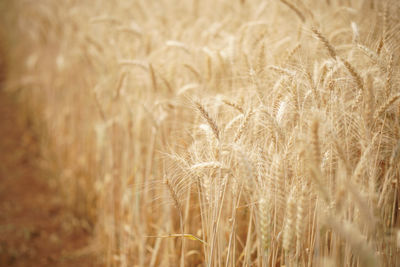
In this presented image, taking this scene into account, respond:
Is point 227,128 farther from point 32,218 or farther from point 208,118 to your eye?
point 32,218

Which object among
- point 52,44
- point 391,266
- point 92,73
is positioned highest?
point 52,44

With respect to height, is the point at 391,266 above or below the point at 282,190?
below

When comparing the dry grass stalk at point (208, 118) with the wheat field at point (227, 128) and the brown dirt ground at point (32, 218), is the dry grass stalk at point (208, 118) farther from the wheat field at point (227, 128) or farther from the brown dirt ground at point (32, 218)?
the brown dirt ground at point (32, 218)

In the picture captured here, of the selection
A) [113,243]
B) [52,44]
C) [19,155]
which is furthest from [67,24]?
[113,243]

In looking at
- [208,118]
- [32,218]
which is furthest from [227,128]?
[32,218]

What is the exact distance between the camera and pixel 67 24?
307cm

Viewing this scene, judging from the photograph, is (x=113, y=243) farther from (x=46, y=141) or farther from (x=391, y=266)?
(x=46, y=141)

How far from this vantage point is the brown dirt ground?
214 cm

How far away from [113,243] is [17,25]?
16.5 feet

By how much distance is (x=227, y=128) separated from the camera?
1.10m

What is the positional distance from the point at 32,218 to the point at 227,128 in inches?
95.4

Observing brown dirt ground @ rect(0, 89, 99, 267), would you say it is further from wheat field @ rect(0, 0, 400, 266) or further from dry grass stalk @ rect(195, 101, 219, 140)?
dry grass stalk @ rect(195, 101, 219, 140)

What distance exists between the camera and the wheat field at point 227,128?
92 cm

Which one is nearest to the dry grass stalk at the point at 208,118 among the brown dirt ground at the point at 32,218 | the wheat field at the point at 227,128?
the wheat field at the point at 227,128
